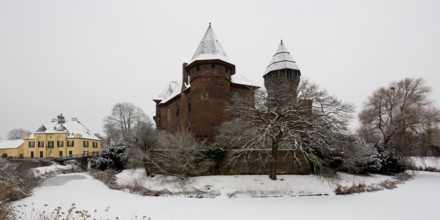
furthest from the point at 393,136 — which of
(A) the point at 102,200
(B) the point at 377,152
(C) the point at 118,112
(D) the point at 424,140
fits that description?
(C) the point at 118,112

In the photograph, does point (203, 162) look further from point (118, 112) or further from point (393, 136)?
point (118, 112)

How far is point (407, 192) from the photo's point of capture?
12.9m

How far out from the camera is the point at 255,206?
1005cm

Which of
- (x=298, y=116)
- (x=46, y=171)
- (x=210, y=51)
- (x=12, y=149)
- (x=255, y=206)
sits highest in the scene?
(x=210, y=51)

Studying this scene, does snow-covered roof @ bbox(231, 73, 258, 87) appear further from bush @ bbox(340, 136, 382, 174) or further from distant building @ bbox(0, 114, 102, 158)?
distant building @ bbox(0, 114, 102, 158)

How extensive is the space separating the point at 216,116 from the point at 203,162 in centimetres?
590

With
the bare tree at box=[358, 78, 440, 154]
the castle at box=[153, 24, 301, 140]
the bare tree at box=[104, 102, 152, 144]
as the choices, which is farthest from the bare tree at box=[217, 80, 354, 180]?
the bare tree at box=[104, 102, 152, 144]

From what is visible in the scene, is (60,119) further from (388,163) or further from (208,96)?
(388,163)

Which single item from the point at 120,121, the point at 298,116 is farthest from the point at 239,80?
the point at 120,121

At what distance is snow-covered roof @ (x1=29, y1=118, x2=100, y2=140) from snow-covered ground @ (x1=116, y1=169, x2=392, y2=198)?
114 ft

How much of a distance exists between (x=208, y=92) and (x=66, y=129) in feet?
123

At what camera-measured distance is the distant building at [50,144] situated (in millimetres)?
39750

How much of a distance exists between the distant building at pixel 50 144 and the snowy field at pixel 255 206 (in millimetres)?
32782

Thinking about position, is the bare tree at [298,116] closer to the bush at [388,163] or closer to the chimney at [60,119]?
the bush at [388,163]
